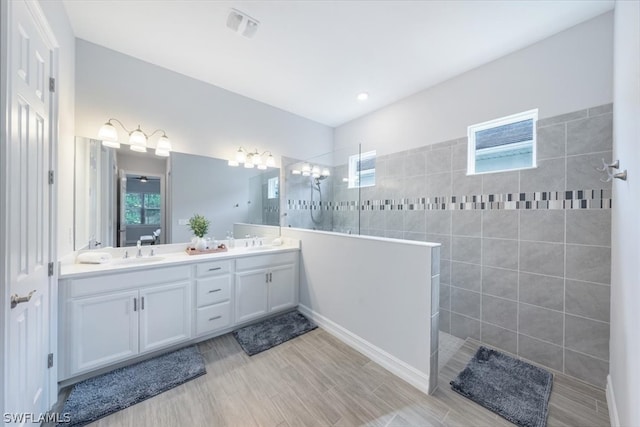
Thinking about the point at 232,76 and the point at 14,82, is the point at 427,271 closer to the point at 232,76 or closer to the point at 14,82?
the point at 14,82

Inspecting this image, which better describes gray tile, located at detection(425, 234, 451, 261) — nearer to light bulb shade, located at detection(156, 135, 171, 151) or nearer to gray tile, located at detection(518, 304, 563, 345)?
gray tile, located at detection(518, 304, 563, 345)

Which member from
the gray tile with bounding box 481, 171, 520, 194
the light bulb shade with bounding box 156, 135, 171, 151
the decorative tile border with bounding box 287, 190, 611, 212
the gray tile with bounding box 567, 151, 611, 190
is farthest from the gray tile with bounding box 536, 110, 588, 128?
the light bulb shade with bounding box 156, 135, 171, 151

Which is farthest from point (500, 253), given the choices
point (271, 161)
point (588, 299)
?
point (271, 161)

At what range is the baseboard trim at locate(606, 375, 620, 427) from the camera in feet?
4.72

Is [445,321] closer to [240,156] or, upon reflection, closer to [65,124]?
[240,156]

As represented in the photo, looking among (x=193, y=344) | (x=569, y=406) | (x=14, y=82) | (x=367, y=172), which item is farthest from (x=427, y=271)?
(x=14, y=82)

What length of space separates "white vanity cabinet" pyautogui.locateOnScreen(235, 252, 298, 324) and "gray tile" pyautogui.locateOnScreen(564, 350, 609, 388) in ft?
8.69

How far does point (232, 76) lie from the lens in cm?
279

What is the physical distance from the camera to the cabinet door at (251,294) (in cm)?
257

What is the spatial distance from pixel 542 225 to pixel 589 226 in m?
0.28

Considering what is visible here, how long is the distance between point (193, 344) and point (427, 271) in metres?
2.33

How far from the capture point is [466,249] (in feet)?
8.36

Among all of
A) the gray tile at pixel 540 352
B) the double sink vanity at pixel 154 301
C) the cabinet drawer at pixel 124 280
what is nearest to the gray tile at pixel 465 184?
the gray tile at pixel 540 352

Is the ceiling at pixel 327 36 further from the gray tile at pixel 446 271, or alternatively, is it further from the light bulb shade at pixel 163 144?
the gray tile at pixel 446 271
